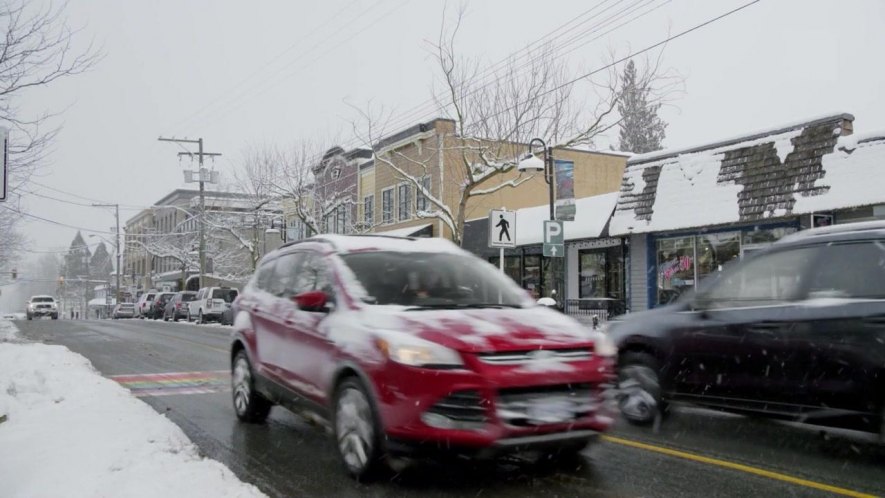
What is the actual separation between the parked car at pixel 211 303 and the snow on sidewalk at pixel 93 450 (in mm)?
25088

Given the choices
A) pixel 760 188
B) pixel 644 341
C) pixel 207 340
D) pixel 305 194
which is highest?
pixel 305 194

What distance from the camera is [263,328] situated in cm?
678

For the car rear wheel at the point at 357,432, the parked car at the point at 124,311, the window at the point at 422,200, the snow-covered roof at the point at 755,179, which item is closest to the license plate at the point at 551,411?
the car rear wheel at the point at 357,432

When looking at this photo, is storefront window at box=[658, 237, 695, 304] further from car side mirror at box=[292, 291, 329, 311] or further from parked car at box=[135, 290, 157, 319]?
parked car at box=[135, 290, 157, 319]

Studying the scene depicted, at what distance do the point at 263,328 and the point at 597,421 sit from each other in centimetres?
349

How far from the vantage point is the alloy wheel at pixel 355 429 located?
15.6 feet

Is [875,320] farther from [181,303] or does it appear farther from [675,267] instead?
[181,303]

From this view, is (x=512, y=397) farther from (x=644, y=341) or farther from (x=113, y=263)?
(x=113, y=263)

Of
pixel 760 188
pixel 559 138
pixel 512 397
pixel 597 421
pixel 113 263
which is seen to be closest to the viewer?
pixel 512 397

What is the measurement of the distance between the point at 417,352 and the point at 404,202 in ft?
90.0

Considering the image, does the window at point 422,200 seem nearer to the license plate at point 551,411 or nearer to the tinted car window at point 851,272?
the tinted car window at point 851,272

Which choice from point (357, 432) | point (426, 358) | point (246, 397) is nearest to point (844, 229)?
point (426, 358)

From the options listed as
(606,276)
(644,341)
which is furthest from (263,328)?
(606,276)

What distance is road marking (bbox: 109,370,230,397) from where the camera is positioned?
9547 mm
